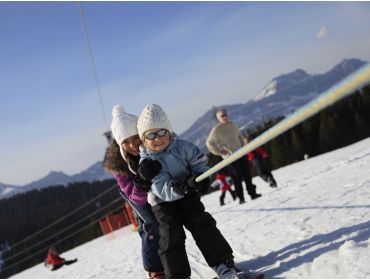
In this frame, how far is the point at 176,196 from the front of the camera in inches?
112

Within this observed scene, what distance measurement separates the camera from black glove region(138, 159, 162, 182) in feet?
9.37

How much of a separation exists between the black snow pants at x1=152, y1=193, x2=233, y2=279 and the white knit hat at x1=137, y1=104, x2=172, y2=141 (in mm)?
521

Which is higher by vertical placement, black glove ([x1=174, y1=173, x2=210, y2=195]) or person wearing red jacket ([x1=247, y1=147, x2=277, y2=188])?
black glove ([x1=174, y1=173, x2=210, y2=195])

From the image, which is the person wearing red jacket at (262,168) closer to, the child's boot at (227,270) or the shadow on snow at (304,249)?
the shadow on snow at (304,249)

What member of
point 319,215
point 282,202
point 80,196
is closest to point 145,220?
point 319,215

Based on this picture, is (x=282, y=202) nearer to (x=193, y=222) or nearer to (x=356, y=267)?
(x=193, y=222)

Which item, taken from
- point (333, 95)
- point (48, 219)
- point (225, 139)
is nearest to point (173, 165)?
point (333, 95)

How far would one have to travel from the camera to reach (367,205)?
350 centimetres

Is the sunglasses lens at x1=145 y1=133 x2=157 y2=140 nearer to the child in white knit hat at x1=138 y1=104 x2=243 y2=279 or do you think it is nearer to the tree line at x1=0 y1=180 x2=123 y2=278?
the child in white knit hat at x1=138 y1=104 x2=243 y2=279

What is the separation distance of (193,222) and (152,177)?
1.36 feet

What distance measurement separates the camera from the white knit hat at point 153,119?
293cm

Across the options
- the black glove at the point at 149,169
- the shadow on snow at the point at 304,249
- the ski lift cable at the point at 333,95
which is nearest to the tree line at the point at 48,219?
the shadow on snow at the point at 304,249

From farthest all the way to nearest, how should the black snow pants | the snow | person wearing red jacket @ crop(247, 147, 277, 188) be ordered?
person wearing red jacket @ crop(247, 147, 277, 188)
the black snow pants
the snow

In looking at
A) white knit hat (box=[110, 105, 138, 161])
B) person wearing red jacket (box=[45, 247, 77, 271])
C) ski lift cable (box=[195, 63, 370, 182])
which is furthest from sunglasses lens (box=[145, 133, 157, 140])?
person wearing red jacket (box=[45, 247, 77, 271])
